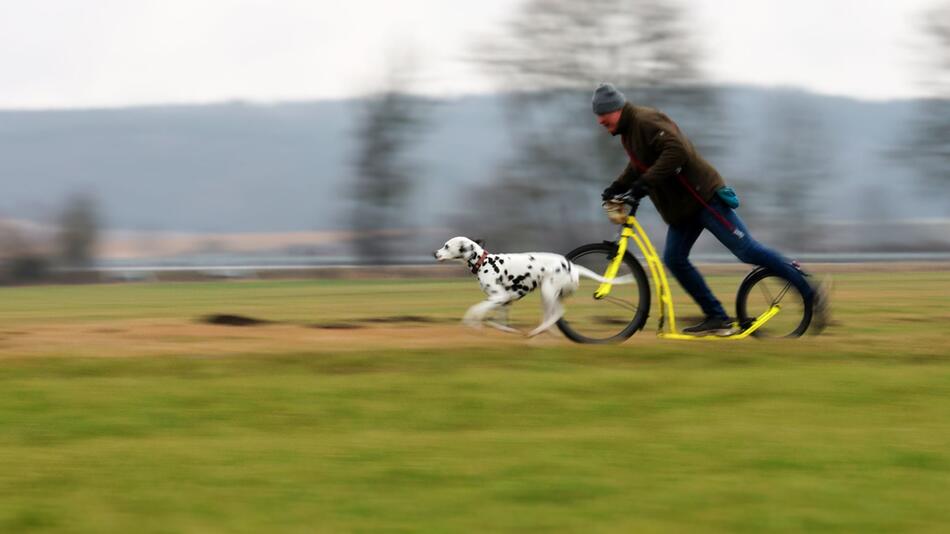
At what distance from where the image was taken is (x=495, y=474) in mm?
6680

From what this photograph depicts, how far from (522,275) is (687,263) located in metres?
1.44

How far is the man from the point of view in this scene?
37.0 ft

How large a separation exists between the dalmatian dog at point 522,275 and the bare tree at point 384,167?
63380mm

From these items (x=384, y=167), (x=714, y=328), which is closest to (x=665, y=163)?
(x=714, y=328)

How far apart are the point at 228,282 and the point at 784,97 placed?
81.5 meters

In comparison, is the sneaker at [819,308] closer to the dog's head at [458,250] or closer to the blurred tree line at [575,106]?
the dog's head at [458,250]

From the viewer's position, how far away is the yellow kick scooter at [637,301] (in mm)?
11938

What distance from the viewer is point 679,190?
457 inches

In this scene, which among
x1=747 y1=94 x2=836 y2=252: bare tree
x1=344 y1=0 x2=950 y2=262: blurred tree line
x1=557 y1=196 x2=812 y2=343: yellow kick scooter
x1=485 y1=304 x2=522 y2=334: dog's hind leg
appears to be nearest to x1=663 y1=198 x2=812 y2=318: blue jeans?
x1=557 y1=196 x2=812 y2=343: yellow kick scooter

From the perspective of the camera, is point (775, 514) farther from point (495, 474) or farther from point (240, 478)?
point (240, 478)

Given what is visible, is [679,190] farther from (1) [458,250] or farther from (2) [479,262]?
(1) [458,250]

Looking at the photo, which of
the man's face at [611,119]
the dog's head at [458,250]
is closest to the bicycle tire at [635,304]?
the dog's head at [458,250]

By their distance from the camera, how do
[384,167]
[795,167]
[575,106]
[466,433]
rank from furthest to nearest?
1. [795,167]
2. [384,167]
3. [575,106]
4. [466,433]

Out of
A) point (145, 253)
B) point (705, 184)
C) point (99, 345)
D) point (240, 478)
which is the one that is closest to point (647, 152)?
point (705, 184)
